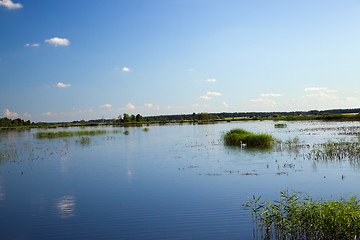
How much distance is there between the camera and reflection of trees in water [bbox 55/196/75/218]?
11914 mm

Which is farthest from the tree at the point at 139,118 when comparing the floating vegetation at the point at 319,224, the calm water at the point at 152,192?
the floating vegetation at the point at 319,224

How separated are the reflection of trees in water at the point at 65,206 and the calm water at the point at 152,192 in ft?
0.14

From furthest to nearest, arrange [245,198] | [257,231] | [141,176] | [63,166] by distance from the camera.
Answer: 1. [63,166]
2. [141,176]
3. [245,198]
4. [257,231]

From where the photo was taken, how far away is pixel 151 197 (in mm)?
14117

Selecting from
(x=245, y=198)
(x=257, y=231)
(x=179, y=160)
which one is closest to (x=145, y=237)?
(x=257, y=231)

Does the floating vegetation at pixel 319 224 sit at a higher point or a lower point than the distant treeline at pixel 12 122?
lower

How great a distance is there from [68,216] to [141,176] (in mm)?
7808

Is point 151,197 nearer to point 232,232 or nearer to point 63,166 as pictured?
point 232,232

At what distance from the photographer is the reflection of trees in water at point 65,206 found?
11.9m

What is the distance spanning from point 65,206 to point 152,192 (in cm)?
428

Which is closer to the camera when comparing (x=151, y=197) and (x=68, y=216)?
(x=68, y=216)

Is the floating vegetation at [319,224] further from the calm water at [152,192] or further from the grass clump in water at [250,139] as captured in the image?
the grass clump in water at [250,139]

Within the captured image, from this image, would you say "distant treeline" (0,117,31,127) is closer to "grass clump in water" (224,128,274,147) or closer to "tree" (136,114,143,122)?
"tree" (136,114,143,122)

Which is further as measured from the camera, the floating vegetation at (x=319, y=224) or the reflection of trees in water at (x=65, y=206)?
the reflection of trees in water at (x=65, y=206)
